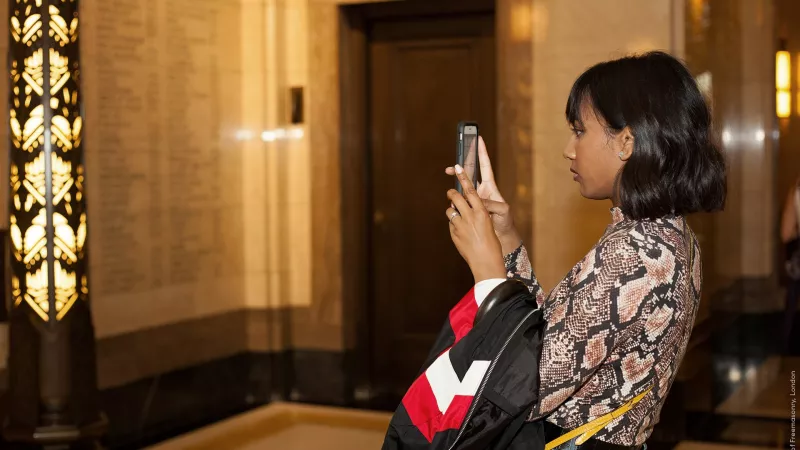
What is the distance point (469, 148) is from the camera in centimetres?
203

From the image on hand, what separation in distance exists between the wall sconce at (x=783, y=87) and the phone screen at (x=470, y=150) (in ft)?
15.6

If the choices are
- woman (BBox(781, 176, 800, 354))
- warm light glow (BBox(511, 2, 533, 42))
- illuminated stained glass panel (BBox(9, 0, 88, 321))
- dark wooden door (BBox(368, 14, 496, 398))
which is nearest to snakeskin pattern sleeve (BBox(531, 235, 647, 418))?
illuminated stained glass panel (BBox(9, 0, 88, 321))

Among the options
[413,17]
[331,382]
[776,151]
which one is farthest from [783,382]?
[413,17]

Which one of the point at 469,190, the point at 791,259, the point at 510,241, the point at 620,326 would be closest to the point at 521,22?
the point at 791,259

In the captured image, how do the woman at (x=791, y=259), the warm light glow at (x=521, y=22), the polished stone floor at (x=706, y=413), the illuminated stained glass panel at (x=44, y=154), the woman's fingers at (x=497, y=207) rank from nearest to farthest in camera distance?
the woman's fingers at (x=497, y=207) < the illuminated stained glass panel at (x=44, y=154) < the polished stone floor at (x=706, y=413) < the warm light glow at (x=521, y=22) < the woman at (x=791, y=259)

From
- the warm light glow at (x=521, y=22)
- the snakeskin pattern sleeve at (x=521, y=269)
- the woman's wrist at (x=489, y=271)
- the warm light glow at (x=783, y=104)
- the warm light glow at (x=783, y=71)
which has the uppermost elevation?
the warm light glow at (x=521, y=22)

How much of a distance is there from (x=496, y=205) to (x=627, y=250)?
53cm

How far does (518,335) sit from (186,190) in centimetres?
457

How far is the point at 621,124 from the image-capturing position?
5.67ft

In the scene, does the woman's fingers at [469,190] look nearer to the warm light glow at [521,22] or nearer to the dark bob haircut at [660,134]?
the dark bob haircut at [660,134]

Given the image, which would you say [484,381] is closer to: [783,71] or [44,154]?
[44,154]

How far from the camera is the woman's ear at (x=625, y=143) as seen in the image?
1725mm

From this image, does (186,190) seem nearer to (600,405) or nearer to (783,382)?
(783,382)

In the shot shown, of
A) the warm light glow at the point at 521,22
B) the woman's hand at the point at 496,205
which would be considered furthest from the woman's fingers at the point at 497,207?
the warm light glow at the point at 521,22
